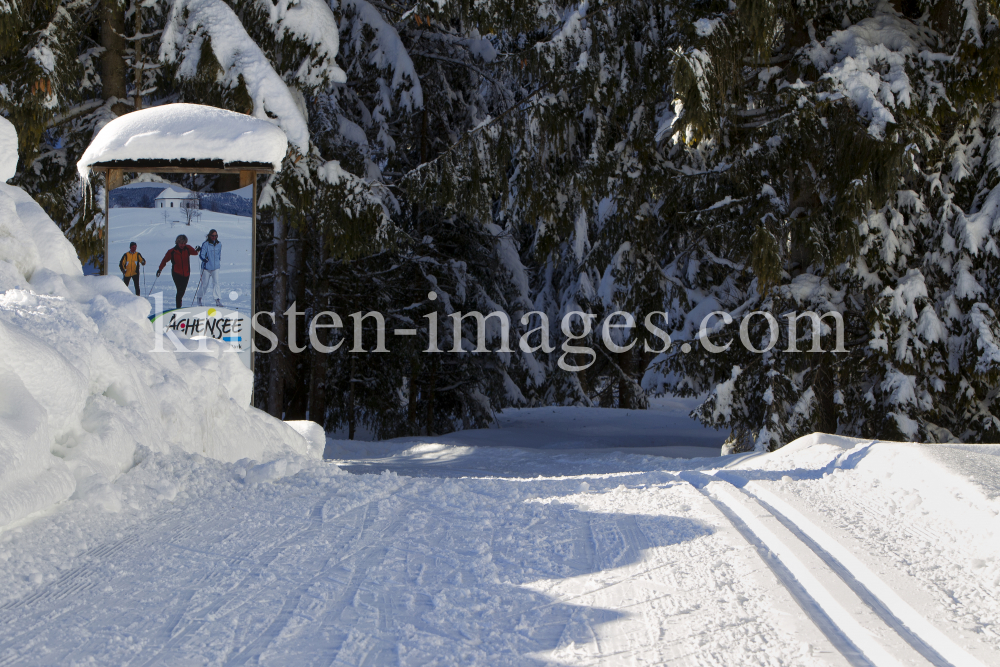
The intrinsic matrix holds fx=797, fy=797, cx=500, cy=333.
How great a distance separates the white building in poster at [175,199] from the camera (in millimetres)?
7867

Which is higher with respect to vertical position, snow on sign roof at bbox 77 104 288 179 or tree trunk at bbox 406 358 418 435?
snow on sign roof at bbox 77 104 288 179

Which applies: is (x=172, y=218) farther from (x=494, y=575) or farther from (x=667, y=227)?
(x=667, y=227)

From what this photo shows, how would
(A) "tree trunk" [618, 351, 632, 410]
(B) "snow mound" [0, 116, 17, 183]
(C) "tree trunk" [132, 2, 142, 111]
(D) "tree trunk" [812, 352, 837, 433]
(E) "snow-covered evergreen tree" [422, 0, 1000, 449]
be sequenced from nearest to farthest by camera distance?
1. (B) "snow mound" [0, 116, 17, 183]
2. (E) "snow-covered evergreen tree" [422, 0, 1000, 449]
3. (D) "tree trunk" [812, 352, 837, 433]
4. (C) "tree trunk" [132, 2, 142, 111]
5. (A) "tree trunk" [618, 351, 632, 410]

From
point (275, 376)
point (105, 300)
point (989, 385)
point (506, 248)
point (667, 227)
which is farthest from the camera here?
point (506, 248)

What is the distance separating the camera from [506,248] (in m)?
18.8

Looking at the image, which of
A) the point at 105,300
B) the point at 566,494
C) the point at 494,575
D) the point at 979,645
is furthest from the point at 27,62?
the point at 979,645

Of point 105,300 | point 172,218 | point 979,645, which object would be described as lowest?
point 979,645

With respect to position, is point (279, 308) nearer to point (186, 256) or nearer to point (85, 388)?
point (186, 256)

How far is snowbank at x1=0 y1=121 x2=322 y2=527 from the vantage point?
379 cm

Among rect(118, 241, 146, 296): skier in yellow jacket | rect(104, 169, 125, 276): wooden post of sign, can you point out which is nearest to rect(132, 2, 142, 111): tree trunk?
rect(104, 169, 125, 276): wooden post of sign

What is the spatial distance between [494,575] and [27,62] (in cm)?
1005

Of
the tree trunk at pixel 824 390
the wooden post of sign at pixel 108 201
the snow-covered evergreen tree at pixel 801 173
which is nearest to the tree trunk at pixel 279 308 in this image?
the snow-covered evergreen tree at pixel 801 173

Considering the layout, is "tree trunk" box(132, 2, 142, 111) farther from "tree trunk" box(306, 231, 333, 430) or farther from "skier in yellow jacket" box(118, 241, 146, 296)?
"tree trunk" box(306, 231, 333, 430)

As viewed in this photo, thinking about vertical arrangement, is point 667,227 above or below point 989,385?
above
